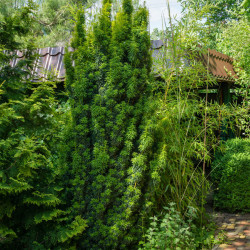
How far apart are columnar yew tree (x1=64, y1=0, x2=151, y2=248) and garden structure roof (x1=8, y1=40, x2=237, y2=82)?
3.05 feet

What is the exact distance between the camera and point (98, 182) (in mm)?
2969

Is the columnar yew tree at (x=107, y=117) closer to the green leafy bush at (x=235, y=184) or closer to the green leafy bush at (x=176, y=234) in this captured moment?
the green leafy bush at (x=176, y=234)

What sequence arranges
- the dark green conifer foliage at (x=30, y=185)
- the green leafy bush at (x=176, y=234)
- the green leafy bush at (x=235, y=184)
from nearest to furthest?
1. the dark green conifer foliage at (x=30, y=185)
2. the green leafy bush at (x=176, y=234)
3. the green leafy bush at (x=235, y=184)

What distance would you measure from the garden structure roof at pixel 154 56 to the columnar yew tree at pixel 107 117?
0.93 metres

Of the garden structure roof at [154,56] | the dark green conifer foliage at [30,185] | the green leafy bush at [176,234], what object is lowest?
the green leafy bush at [176,234]

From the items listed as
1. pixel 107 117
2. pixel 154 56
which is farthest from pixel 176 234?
pixel 154 56

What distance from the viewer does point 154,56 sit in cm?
471

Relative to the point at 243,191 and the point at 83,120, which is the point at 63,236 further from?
the point at 243,191

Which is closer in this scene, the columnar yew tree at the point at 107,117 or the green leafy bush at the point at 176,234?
the green leafy bush at the point at 176,234

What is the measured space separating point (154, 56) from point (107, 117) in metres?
2.03

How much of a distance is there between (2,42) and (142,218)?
2.52m

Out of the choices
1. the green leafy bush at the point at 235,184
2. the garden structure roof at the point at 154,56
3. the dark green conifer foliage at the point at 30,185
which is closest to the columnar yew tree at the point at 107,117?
the dark green conifer foliage at the point at 30,185

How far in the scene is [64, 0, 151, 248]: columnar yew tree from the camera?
9.68 feet

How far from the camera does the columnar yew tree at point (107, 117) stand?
2.95 m
